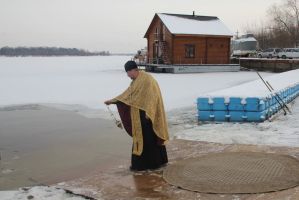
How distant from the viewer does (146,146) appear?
20.0ft

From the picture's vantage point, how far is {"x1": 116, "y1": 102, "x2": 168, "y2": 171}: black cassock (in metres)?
6.06

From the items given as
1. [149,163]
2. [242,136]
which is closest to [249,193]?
[149,163]

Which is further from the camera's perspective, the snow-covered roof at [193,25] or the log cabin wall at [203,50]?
the snow-covered roof at [193,25]

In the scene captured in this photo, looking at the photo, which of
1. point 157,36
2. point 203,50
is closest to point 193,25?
point 203,50

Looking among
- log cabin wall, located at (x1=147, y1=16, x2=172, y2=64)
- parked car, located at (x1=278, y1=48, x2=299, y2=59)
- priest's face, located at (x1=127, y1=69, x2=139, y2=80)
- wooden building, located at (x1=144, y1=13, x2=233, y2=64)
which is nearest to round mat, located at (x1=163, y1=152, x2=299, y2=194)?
priest's face, located at (x1=127, y1=69, x2=139, y2=80)

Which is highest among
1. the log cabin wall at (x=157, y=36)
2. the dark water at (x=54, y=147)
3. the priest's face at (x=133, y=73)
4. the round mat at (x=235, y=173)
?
the log cabin wall at (x=157, y=36)

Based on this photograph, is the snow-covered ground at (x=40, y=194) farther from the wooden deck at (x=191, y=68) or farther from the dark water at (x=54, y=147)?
the wooden deck at (x=191, y=68)

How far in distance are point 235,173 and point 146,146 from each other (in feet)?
4.40

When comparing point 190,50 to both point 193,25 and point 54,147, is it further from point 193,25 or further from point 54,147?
point 54,147

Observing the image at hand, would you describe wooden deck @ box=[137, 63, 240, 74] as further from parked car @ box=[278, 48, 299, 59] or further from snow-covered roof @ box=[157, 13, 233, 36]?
parked car @ box=[278, 48, 299, 59]

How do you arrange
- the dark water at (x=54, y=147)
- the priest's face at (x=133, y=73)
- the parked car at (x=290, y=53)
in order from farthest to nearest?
the parked car at (x=290, y=53)
the dark water at (x=54, y=147)
the priest's face at (x=133, y=73)

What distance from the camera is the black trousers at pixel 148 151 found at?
6062 mm

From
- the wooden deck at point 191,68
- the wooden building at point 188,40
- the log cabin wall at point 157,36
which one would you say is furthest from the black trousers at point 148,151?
the log cabin wall at point 157,36

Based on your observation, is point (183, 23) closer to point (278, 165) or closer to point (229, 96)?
point (229, 96)
